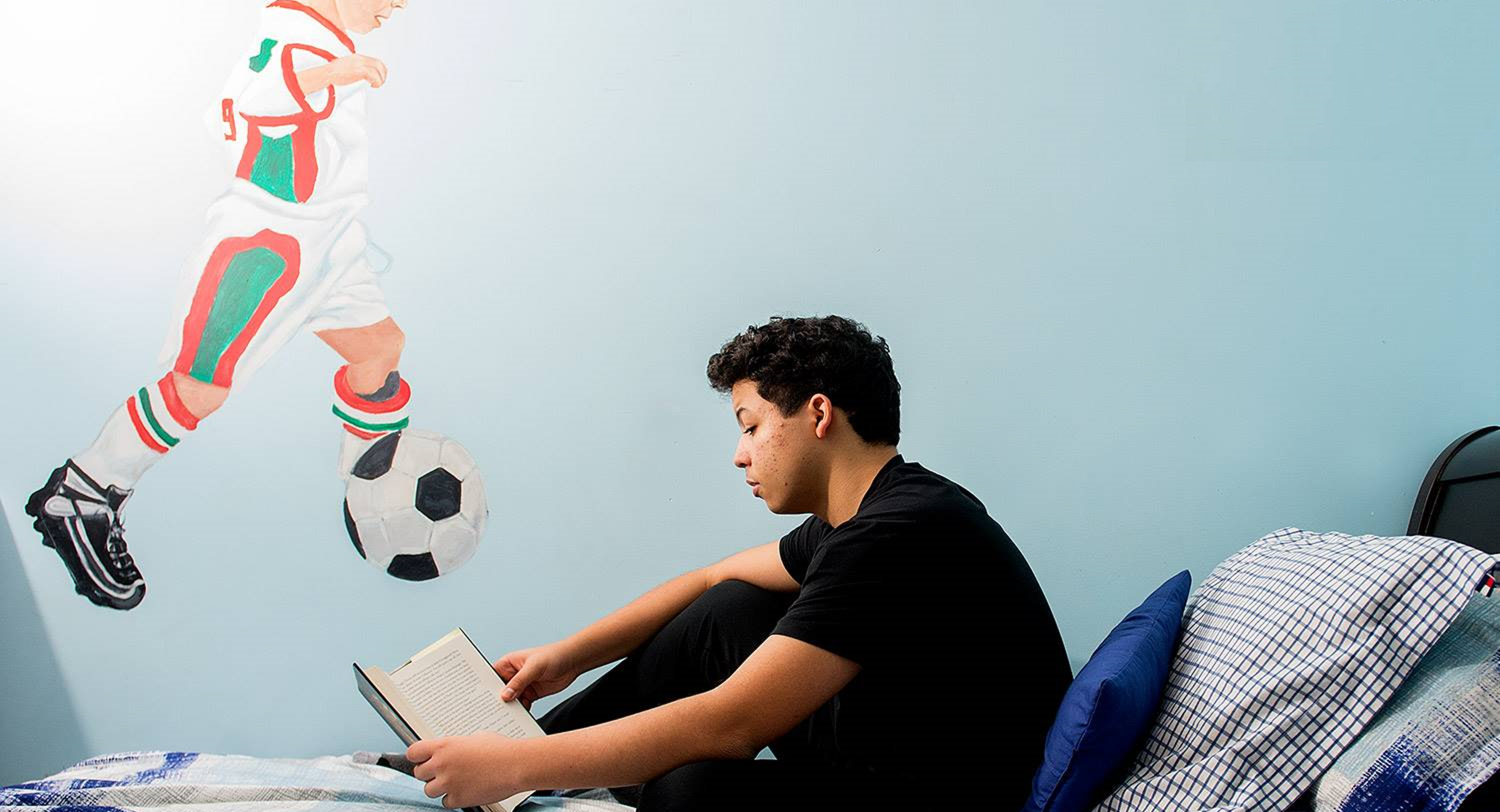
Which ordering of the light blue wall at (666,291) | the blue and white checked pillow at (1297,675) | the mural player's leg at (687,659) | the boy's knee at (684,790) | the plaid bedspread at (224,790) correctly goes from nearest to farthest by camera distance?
the blue and white checked pillow at (1297,675) < the boy's knee at (684,790) < the plaid bedspread at (224,790) < the mural player's leg at (687,659) < the light blue wall at (666,291)

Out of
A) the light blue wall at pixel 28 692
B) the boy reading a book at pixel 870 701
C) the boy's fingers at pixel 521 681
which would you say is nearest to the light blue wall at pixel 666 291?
the light blue wall at pixel 28 692

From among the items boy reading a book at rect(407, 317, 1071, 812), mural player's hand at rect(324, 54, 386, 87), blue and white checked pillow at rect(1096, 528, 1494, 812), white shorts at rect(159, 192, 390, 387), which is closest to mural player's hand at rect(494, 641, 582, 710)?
boy reading a book at rect(407, 317, 1071, 812)

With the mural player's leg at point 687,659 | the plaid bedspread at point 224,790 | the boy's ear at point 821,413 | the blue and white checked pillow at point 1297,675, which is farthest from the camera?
the mural player's leg at point 687,659

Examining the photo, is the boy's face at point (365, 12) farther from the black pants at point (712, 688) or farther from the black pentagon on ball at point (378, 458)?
the black pants at point (712, 688)

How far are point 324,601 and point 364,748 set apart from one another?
10.5 inches

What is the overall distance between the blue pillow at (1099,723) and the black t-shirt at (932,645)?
50mm

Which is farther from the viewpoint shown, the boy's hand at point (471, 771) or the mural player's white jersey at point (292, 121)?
the mural player's white jersey at point (292, 121)

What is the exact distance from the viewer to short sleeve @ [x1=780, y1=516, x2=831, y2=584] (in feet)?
5.13

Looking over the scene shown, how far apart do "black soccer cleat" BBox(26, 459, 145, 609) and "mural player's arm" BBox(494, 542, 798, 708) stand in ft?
2.51

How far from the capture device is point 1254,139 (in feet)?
6.07

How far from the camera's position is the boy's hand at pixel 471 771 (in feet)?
4.00

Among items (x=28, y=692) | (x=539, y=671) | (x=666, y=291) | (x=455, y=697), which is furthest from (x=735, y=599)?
(x=28, y=692)

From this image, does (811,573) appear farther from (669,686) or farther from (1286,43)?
(1286,43)

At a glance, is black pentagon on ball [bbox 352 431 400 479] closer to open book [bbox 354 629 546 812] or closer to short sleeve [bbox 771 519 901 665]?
open book [bbox 354 629 546 812]
